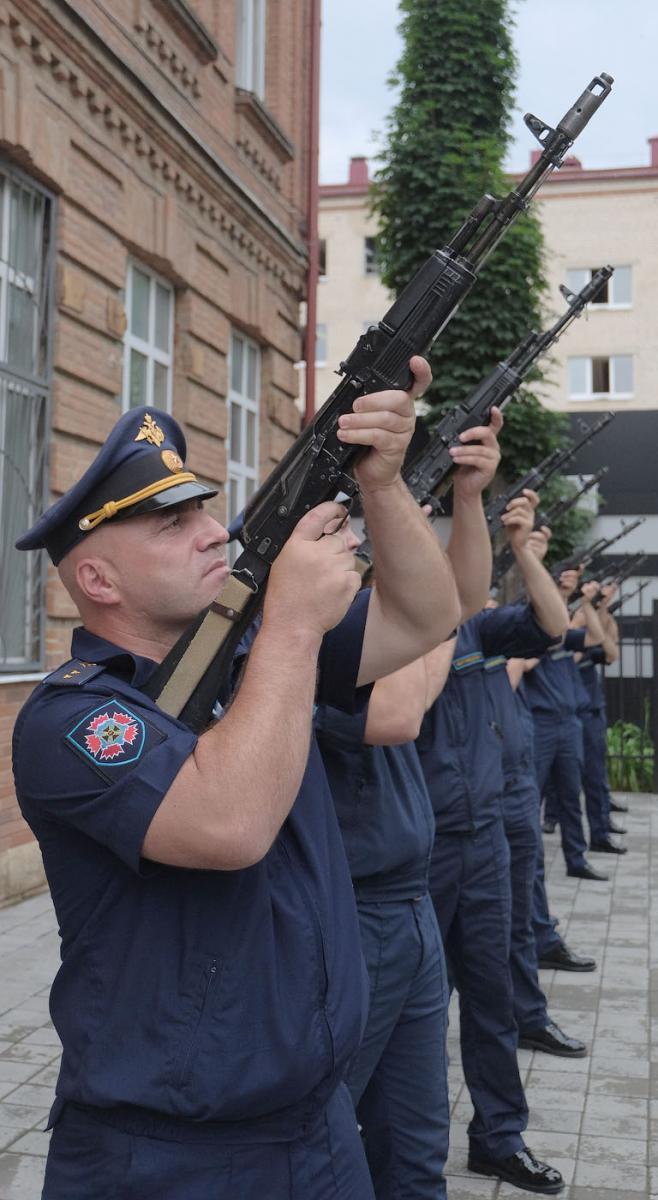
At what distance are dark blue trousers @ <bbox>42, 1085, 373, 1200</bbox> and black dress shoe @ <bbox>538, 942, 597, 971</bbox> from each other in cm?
491

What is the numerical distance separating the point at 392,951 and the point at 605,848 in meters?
8.09

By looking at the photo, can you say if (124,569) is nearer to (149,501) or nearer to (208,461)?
(149,501)

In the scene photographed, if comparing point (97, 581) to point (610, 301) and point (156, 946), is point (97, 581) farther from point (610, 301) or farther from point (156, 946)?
point (610, 301)

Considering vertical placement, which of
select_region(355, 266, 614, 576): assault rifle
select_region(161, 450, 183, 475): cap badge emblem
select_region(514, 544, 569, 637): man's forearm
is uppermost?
select_region(355, 266, 614, 576): assault rifle

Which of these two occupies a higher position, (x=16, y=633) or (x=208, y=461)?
(x=208, y=461)

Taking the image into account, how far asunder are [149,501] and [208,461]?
823 centimetres

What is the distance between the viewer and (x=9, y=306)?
733cm

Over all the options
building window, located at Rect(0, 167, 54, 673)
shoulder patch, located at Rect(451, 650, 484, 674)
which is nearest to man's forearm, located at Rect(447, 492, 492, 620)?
shoulder patch, located at Rect(451, 650, 484, 674)

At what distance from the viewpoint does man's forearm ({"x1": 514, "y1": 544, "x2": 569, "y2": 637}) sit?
4910mm

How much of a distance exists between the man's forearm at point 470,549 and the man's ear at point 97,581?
1.61 m

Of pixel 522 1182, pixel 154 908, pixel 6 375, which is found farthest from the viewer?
pixel 6 375

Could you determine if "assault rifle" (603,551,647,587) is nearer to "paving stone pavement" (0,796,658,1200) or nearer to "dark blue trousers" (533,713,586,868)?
"dark blue trousers" (533,713,586,868)

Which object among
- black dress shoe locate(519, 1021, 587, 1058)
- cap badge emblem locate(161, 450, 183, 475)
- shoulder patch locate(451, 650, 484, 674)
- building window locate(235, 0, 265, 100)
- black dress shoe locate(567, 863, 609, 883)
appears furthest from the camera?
building window locate(235, 0, 265, 100)

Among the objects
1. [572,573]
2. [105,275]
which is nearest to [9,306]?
[105,275]
